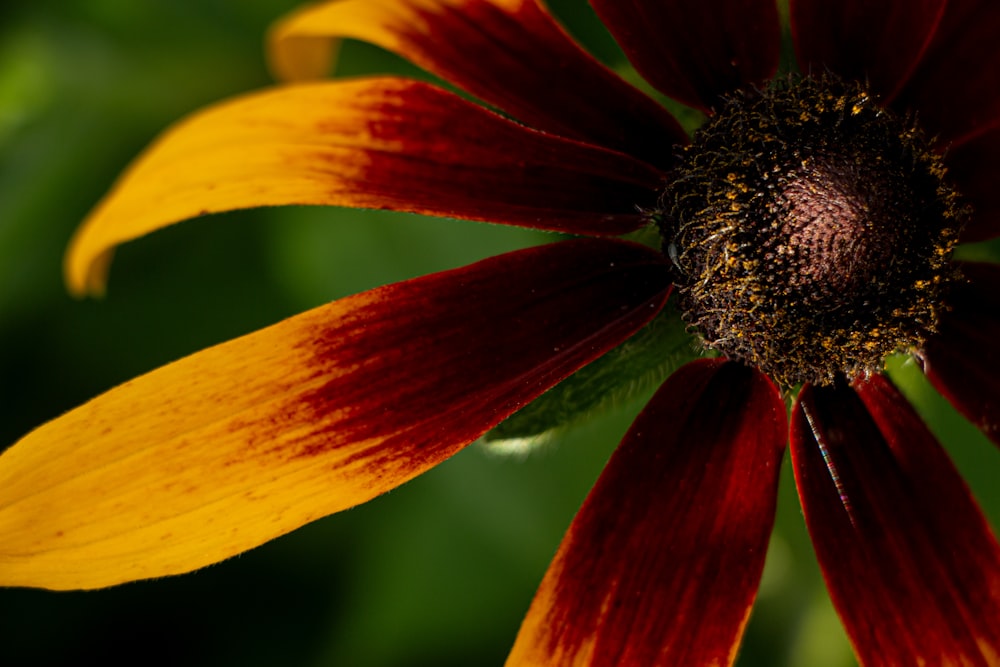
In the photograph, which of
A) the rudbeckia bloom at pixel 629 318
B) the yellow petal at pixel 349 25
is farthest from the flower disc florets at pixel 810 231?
the yellow petal at pixel 349 25

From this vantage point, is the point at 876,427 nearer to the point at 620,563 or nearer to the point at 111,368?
the point at 620,563

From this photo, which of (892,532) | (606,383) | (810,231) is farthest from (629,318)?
(892,532)

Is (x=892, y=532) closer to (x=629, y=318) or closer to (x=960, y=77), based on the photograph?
(x=629, y=318)

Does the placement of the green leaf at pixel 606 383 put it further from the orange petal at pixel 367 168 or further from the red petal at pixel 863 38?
the red petal at pixel 863 38

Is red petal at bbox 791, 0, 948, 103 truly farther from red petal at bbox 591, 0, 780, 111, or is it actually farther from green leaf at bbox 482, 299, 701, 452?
green leaf at bbox 482, 299, 701, 452

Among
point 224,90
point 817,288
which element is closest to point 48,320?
point 224,90

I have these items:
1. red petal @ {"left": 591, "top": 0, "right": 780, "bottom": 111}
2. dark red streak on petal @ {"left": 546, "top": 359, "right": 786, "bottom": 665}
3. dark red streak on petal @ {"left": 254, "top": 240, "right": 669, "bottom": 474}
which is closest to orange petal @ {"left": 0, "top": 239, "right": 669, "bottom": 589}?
dark red streak on petal @ {"left": 254, "top": 240, "right": 669, "bottom": 474}
